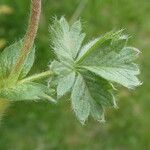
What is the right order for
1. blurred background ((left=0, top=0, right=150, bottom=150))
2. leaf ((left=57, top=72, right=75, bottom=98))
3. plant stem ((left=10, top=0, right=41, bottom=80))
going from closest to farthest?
1. plant stem ((left=10, top=0, right=41, bottom=80))
2. leaf ((left=57, top=72, right=75, bottom=98))
3. blurred background ((left=0, top=0, right=150, bottom=150))

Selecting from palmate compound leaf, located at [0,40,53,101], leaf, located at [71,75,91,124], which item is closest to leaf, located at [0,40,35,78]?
palmate compound leaf, located at [0,40,53,101]

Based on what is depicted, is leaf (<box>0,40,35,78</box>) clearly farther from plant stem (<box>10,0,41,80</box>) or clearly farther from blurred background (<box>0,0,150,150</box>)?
blurred background (<box>0,0,150,150</box>)

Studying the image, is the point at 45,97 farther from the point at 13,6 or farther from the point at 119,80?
the point at 13,6

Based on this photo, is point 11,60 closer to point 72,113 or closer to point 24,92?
point 24,92

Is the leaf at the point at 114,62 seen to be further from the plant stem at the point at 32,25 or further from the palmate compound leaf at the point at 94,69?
the plant stem at the point at 32,25

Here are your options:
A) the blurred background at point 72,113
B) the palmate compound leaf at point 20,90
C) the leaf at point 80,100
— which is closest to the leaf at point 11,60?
the palmate compound leaf at point 20,90

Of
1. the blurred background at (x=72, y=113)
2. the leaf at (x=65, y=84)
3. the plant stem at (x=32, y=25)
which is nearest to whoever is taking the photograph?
the plant stem at (x=32, y=25)
